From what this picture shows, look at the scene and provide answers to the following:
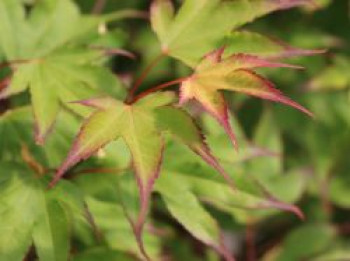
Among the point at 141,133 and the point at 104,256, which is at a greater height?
the point at 141,133

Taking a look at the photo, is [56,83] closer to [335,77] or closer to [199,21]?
[199,21]

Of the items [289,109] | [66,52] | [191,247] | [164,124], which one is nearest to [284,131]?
[289,109]

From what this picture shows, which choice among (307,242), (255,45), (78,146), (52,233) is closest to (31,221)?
(52,233)

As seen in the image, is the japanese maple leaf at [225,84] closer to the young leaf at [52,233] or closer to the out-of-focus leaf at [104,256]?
the young leaf at [52,233]

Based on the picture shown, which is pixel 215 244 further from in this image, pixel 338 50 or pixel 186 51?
pixel 338 50

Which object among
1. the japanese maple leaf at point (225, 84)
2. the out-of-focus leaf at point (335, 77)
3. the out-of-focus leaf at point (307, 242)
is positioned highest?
the japanese maple leaf at point (225, 84)

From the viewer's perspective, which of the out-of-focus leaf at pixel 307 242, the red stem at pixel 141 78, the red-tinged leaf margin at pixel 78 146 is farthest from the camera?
the out-of-focus leaf at pixel 307 242

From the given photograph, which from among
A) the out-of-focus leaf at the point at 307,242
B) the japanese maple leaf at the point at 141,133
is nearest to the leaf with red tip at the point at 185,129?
the japanese maple leaf at the point at 141,133
